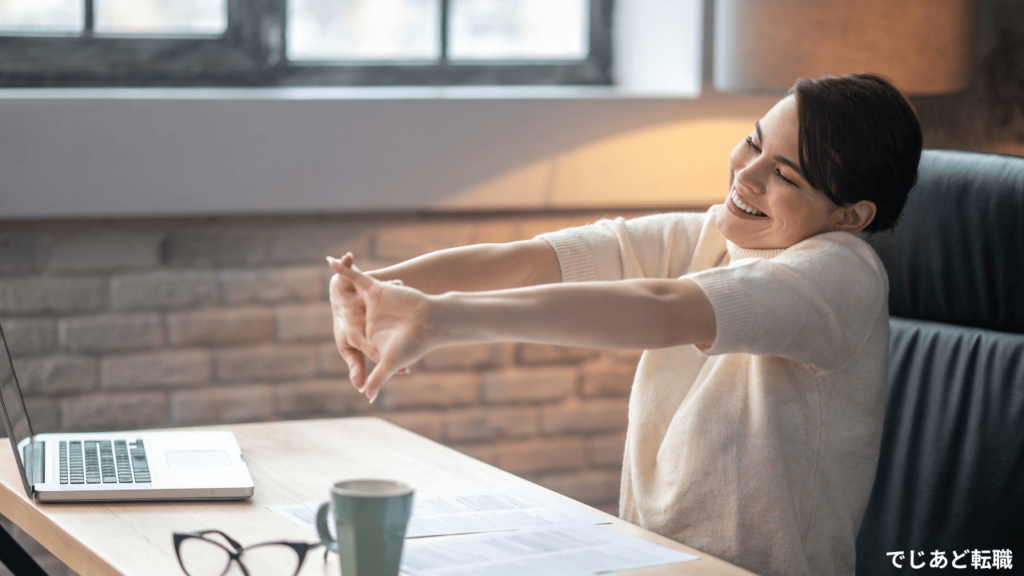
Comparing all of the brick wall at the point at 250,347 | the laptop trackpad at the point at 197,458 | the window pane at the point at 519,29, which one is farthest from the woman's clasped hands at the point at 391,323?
the window pane at the point at 519,29

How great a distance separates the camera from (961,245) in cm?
138

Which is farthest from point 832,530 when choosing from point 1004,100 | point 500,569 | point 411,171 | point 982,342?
point 1004,100

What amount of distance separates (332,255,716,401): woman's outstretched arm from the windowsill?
1.12 meters

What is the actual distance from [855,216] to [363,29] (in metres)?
1.40

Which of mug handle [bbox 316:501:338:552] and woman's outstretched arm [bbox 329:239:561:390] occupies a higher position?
woman's outstretched arm [bbox 329:239:561:390]

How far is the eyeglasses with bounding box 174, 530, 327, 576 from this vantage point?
0.93 meters

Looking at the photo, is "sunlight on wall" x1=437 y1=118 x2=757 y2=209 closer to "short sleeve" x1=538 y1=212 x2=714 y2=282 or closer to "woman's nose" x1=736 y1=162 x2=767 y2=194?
"short sleeve" x1=538 y1=212 x2=714 y2=282

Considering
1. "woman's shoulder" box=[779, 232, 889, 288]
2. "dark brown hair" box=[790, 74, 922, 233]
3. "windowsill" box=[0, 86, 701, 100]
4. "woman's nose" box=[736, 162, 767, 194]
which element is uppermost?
"windowsill" box=[0, 86, 701, 100]

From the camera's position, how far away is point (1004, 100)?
228 cm

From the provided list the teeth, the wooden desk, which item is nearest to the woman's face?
the teeth

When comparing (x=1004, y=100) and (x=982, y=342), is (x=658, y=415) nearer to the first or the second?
(x=982, y=342)

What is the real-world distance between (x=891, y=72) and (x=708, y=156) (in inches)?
20.7

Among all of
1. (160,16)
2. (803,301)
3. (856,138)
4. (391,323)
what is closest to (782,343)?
(803,301)

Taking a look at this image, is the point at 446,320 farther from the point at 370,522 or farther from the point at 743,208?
the point at 743,208
